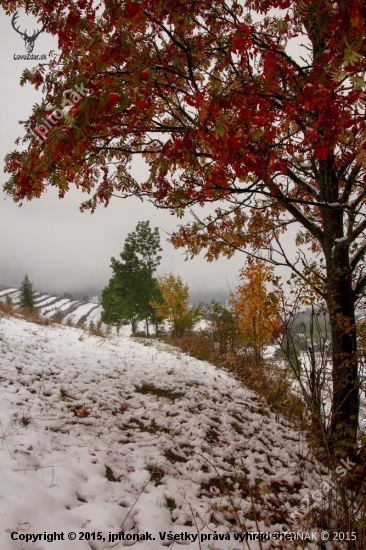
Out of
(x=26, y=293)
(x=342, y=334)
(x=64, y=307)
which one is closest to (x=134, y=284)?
(x=26, y=293)

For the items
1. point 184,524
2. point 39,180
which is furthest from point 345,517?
point 39,180

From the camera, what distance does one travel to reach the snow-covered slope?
2.18 metres

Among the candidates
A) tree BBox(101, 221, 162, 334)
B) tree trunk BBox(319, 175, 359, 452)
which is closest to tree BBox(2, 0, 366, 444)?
tree trunk BBox(319, 175, 359, 452)

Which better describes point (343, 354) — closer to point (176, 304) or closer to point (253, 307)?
point (253, 307)

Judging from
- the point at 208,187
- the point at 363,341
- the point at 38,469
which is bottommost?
the point at 38,469

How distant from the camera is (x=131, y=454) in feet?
10.6

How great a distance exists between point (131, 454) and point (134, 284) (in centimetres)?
2942

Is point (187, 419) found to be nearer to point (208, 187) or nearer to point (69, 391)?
point (69, 391)

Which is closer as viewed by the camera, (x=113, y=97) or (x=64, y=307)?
(x=113, y=97)

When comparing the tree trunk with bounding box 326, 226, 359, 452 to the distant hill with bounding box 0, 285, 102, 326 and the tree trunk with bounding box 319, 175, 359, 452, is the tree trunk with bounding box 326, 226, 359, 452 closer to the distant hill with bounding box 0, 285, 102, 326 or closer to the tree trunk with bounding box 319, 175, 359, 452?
the tree trunk with bounding box 319, 175, 359, 452

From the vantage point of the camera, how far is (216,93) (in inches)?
93.8

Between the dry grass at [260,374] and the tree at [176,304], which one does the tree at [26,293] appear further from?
the dry grass at [260,374]

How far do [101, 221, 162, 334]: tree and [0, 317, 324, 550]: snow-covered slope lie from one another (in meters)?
25.5

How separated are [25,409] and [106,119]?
359cm
